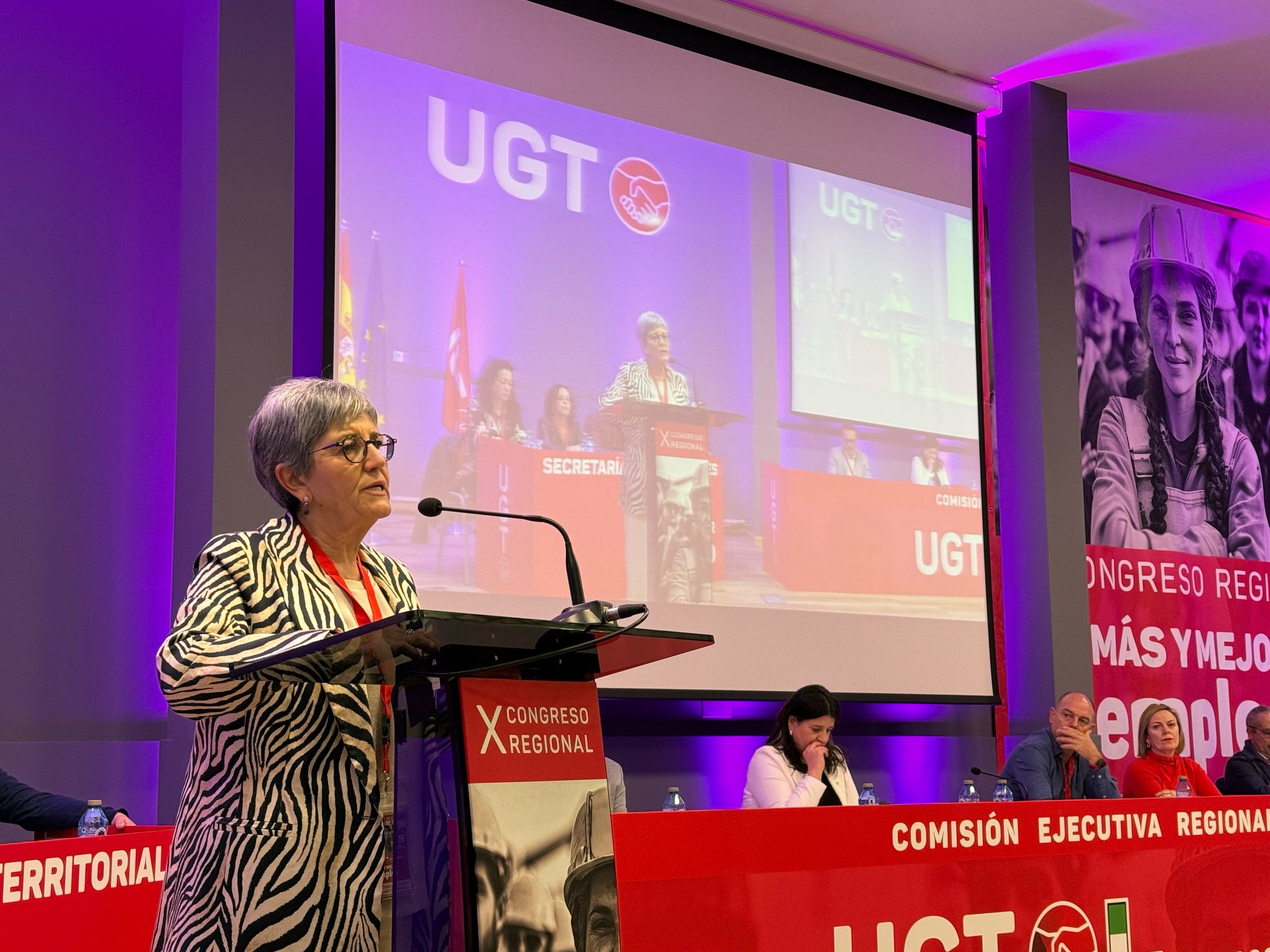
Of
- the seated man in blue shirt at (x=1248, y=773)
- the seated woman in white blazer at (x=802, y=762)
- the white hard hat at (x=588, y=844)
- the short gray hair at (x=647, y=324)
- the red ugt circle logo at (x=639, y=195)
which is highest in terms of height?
the red ugt circle logo at (x=639, y=195)

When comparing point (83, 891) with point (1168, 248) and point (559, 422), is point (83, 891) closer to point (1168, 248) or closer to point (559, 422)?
point (559, 422)

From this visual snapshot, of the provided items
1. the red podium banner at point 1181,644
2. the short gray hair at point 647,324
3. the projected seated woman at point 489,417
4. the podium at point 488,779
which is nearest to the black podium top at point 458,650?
the podium at point 488,779

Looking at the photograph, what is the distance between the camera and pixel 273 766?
4.73ft

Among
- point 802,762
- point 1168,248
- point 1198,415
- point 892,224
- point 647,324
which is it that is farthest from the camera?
point 1168,248

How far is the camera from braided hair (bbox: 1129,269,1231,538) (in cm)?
741

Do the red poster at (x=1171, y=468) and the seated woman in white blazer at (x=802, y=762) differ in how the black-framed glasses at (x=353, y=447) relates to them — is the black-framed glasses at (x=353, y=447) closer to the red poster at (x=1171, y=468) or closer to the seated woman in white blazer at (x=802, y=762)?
the seated woman in white blazer at (x=802, y=762)

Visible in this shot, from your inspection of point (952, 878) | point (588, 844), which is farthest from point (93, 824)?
point (952, 878)

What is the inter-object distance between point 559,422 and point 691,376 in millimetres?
718

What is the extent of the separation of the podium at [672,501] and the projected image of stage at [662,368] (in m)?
0.01

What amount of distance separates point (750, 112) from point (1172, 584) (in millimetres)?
3666

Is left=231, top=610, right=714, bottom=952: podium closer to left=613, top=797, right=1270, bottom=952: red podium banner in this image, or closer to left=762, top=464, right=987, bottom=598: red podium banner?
left=613, top=797, right=1270, bottom=952: red podium banner

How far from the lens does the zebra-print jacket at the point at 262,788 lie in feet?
4.59

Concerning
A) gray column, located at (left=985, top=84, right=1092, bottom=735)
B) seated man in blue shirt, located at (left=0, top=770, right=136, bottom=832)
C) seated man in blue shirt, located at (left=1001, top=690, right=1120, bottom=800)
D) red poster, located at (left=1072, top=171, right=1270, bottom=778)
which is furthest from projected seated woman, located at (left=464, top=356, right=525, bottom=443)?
red poster, located at (left=1072, top=171, right=1270, bottom=778)

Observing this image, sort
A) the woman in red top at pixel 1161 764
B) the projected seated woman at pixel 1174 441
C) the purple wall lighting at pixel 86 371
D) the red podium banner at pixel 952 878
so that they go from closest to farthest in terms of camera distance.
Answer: the red podium banner at pixel 952 878 → the purple wall lighting at pixel 86 371 → the woman in red top at pixel 1161 764 → the projected seated woman at pixel 1174 441
